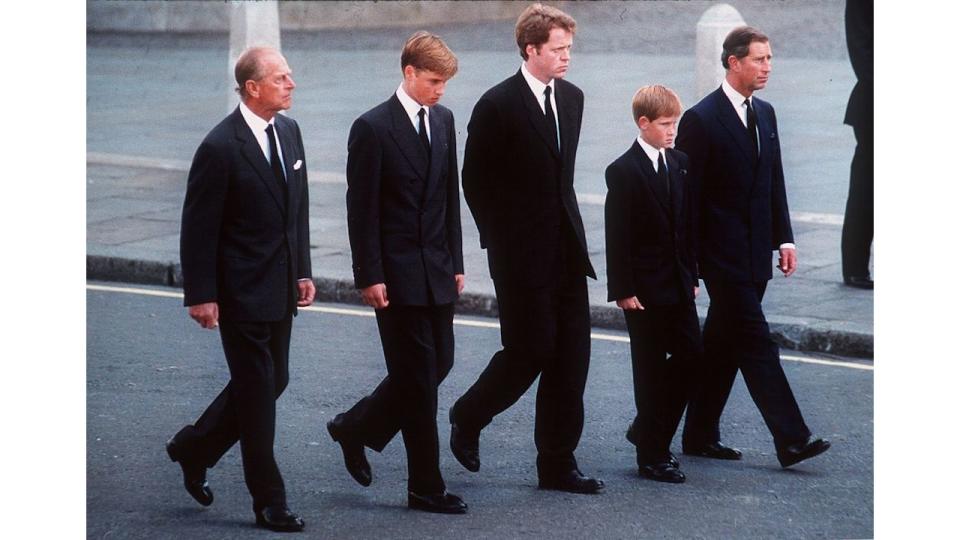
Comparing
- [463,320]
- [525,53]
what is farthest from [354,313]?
[525,53]

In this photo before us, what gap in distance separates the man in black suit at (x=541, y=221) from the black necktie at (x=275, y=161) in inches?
27.3

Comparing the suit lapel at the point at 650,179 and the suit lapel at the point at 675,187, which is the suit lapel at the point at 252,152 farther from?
the suit lapel at the point at 675,187

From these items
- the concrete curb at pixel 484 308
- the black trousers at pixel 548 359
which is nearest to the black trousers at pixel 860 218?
the concrete curb at pixel 484 308

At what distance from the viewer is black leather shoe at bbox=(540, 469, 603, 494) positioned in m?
6.41

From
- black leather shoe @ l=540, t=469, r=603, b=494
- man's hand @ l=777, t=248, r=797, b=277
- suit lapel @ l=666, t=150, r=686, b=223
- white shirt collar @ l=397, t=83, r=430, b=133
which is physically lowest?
black leather shoe @ l=540, t=469, r=603, b=494

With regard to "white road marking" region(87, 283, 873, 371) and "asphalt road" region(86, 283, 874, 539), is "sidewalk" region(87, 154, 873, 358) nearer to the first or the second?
"white road marking" region(87, 283, 873, 371)

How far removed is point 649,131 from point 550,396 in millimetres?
973

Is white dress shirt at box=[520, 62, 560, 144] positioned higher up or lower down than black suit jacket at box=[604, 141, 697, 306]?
higher up

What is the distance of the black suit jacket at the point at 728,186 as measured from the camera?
654 centimetres

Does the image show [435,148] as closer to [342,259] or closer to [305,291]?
[305,291]

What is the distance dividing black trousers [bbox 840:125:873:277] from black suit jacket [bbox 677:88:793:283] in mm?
2484

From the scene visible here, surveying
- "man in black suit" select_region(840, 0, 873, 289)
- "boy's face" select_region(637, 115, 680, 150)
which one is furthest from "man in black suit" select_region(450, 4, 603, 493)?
"man in black suit" select_region(840, 0, 873, 289)

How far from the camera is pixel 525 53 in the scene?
6.16 m
